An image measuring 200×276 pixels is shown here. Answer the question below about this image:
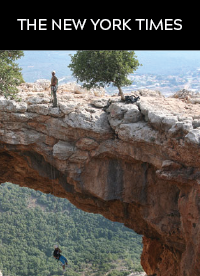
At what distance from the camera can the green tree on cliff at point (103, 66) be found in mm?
21641

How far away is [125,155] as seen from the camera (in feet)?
68.3

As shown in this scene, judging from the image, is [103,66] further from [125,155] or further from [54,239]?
[54,239]

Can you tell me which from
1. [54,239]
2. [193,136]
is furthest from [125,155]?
[54,239]

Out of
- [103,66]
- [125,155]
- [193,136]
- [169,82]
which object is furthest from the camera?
[169,82]

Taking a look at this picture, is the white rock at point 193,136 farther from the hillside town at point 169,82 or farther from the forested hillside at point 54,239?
the hillside town at point 169,82

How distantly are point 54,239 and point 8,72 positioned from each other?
31.2m

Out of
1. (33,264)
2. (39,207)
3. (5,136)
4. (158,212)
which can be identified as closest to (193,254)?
(158,212)

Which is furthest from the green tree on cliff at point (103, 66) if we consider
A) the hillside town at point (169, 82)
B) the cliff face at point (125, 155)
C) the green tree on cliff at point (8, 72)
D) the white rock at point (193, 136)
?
the hillside town at point (169, 82)

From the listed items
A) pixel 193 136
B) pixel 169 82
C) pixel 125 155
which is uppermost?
pixel 169 82

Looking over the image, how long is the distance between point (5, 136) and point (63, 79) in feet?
270

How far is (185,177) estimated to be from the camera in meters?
18.0

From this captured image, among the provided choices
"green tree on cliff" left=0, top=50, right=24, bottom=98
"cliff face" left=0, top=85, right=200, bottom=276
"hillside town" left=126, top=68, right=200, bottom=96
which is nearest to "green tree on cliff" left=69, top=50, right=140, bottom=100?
"cliff face" left=0, top=85, right=200, bottom=276

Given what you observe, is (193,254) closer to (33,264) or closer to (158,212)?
(158,212)

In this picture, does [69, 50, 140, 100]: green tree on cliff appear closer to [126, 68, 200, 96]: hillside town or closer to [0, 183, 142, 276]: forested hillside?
[0, 183, 142, 276]: forested hillside
